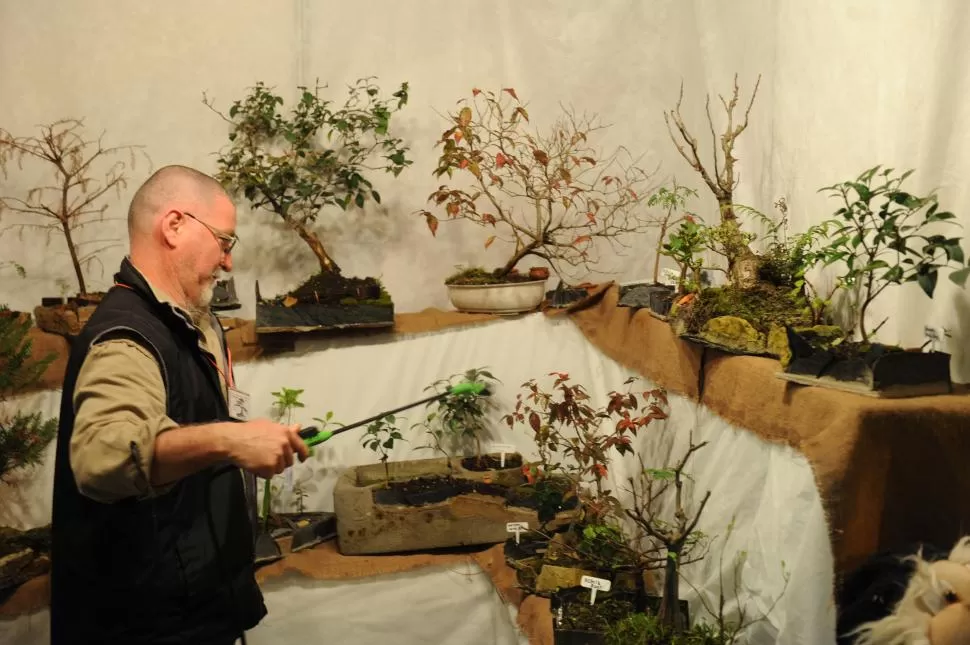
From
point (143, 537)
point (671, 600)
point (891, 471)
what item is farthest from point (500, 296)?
point (143, 537)

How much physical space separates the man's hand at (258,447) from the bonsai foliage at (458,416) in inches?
77.8

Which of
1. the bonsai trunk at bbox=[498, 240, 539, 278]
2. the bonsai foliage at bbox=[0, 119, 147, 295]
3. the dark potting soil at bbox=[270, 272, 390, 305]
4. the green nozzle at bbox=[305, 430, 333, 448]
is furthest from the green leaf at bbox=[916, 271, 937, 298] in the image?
the bonsai foliage at bbox=[0, 119, 147, 295]

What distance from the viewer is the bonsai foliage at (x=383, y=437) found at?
321 centimetres

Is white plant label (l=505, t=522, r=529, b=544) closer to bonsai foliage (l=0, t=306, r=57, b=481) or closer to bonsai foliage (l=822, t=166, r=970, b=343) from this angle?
bonsai foliage (l=822, t=166, r=970, b=343)

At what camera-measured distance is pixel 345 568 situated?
288cm

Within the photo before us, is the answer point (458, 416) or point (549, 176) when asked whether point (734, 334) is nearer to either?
point (458, 416)

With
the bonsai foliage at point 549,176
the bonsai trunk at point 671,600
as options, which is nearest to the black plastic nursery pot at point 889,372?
the bonsai trunk at point 671,600

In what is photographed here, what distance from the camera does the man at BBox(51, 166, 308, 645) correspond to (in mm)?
1275

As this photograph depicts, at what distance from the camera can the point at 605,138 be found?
4160 mm

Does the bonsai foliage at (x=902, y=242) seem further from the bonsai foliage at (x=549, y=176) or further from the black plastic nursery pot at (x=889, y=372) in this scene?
the bonsai foliage at (x=549, y=176)

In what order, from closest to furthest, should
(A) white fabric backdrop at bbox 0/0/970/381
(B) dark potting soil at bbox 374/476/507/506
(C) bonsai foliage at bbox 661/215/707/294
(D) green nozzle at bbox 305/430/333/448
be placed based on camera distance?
(D) green nozzle at bbox 305/430/333/448, (C) bonsai foliage at bbox 661/215/707/294, (B) dark potting soil at bbox 374/476/507/506, (A) white fabric backdrop at bbox 0/0/970/381

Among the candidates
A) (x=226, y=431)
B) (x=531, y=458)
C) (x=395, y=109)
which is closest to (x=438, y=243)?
(x=395, y=109)

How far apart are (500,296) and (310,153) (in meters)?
1.12

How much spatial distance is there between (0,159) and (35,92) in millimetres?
364
